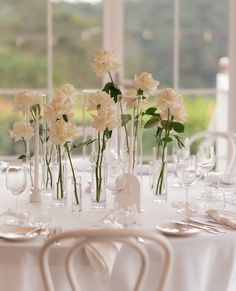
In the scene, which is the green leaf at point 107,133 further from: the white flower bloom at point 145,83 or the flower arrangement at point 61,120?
the white flower bloom at point 145,83

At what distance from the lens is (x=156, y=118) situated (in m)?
2.46

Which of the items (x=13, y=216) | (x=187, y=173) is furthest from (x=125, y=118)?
(x=13, y=216)

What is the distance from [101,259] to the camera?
1992 mm

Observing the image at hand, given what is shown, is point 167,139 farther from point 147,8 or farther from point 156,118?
point 147,8

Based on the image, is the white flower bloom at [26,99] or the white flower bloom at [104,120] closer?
the white flower bloom at [104,120]

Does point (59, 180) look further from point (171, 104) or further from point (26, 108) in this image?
point (171, 104)

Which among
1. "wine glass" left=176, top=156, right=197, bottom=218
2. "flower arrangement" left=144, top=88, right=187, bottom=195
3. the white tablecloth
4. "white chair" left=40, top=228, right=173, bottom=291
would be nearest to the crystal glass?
"wine glass" left=176, top=156, right=197, bottom=218

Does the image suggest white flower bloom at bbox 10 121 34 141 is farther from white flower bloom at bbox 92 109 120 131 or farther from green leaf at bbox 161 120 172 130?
green leaf at bbox 161 120 172 130

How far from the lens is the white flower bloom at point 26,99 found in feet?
8.05

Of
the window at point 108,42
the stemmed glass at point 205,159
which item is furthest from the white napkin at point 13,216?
the window at point 108,42

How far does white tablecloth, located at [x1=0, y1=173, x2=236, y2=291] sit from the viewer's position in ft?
6.74

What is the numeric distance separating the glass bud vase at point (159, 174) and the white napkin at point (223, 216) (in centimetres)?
21

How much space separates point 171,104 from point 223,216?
43 cm

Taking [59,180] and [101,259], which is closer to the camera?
[101,259]
